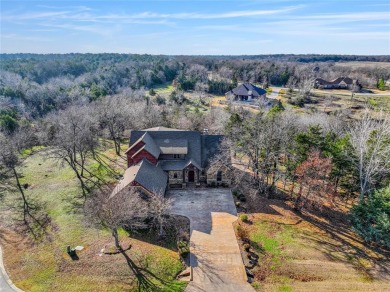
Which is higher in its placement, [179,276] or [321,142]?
[321,142]

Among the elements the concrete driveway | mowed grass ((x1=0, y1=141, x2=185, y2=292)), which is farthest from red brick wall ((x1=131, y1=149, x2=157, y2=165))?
mowed grass ((x1=0, y1=141, x2=185, y2=292))

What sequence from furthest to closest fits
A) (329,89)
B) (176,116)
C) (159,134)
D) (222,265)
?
(329,89), (176,116), (159,134), (222,265)

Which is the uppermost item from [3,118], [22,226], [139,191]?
[3,118]

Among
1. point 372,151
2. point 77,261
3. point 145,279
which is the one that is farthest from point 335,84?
point 77,261

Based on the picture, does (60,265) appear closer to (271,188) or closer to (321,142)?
(271,188)

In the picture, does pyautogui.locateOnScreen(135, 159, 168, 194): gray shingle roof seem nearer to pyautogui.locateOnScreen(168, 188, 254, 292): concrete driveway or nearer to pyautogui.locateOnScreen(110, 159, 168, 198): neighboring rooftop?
pyautogui.locateOnScreen(110, 159, 168, 198): neighboring rooftop

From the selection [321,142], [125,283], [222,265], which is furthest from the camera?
[321,142]

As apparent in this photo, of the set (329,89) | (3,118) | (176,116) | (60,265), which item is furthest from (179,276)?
(329,89)
